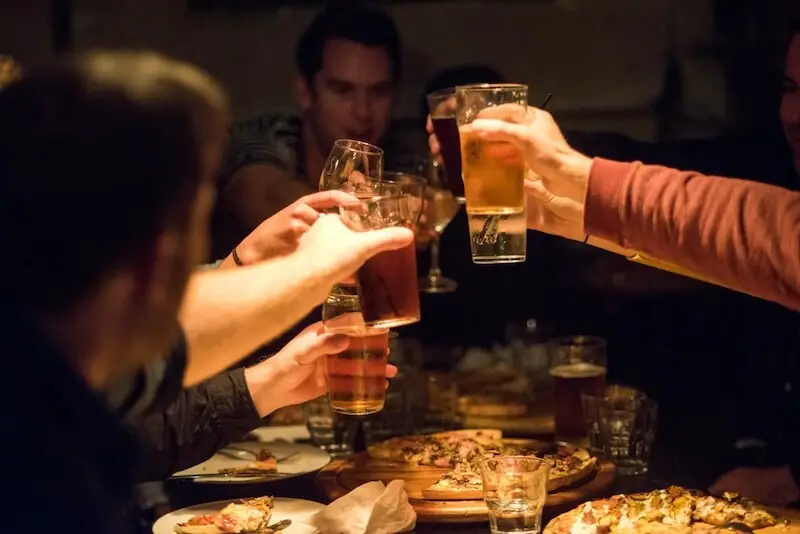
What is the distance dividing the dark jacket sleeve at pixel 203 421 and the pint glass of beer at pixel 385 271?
413 mm

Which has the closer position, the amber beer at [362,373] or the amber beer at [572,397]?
the amber beer at [362,373]

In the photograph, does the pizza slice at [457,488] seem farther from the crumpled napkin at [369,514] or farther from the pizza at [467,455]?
the crumpled napkin at [369,514]

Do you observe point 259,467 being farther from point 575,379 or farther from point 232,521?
point 575,379

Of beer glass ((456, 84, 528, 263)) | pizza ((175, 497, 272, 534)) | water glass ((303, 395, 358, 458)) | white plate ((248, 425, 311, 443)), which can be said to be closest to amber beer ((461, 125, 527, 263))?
beer glass ((456, 84, 528, 263))

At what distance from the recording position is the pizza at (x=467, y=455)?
6.32ft

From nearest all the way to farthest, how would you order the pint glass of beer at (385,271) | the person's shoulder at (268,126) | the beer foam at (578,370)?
the pint glass of beer at (385,271), the beer foam at (578,370), the person's shoulder at (268,126)

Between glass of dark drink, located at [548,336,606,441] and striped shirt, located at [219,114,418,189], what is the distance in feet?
1.86

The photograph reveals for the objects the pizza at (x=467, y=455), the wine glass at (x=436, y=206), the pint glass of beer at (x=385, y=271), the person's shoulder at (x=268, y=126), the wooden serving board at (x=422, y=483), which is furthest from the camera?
the person's shoulder at (x=268, y=126)

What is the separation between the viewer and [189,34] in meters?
2.76

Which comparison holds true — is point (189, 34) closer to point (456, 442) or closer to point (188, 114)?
point (456, 442)

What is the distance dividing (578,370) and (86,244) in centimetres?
160

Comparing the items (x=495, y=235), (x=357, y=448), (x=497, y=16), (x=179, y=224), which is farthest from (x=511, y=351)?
(x=179, y=224)

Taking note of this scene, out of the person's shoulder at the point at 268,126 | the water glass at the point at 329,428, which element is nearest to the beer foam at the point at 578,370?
the water glass at the point at 329,428

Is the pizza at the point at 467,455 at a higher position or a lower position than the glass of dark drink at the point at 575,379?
lower
